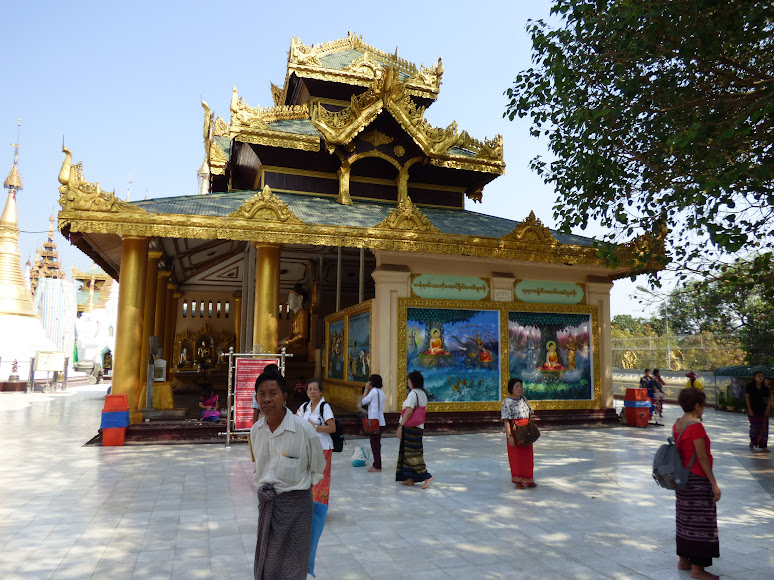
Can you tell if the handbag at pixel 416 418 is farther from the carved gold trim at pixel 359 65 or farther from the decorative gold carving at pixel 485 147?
the carved gold trim at pixel 359 65

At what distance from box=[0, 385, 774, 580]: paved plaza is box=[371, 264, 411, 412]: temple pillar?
256 centimetres

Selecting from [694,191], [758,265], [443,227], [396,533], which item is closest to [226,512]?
[396,533]

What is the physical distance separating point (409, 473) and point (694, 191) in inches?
203

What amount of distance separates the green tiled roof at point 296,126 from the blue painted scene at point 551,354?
8.15m

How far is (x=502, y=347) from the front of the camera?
13.5 meters

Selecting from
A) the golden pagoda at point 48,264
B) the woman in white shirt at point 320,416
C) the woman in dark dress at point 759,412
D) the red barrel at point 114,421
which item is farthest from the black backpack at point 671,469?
the golden pagoda at point 48,264

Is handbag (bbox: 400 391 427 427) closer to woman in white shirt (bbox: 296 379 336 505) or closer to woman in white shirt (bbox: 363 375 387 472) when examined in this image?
woman in white shirt (bbox: 363 375 387 472)

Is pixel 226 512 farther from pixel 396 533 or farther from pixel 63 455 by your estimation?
pixel 63 455

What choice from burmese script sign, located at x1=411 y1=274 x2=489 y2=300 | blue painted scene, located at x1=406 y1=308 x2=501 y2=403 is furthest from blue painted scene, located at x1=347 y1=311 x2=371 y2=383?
burmese script sign, located at x1=411 y1=274 x2=489 y2=300

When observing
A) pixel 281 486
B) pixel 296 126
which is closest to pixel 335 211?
pixel 296 126

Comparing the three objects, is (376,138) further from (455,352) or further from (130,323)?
(130,323)

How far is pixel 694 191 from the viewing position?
650 cm

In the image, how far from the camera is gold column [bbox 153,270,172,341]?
18.5m

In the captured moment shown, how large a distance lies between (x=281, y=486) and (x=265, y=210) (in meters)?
9.13
